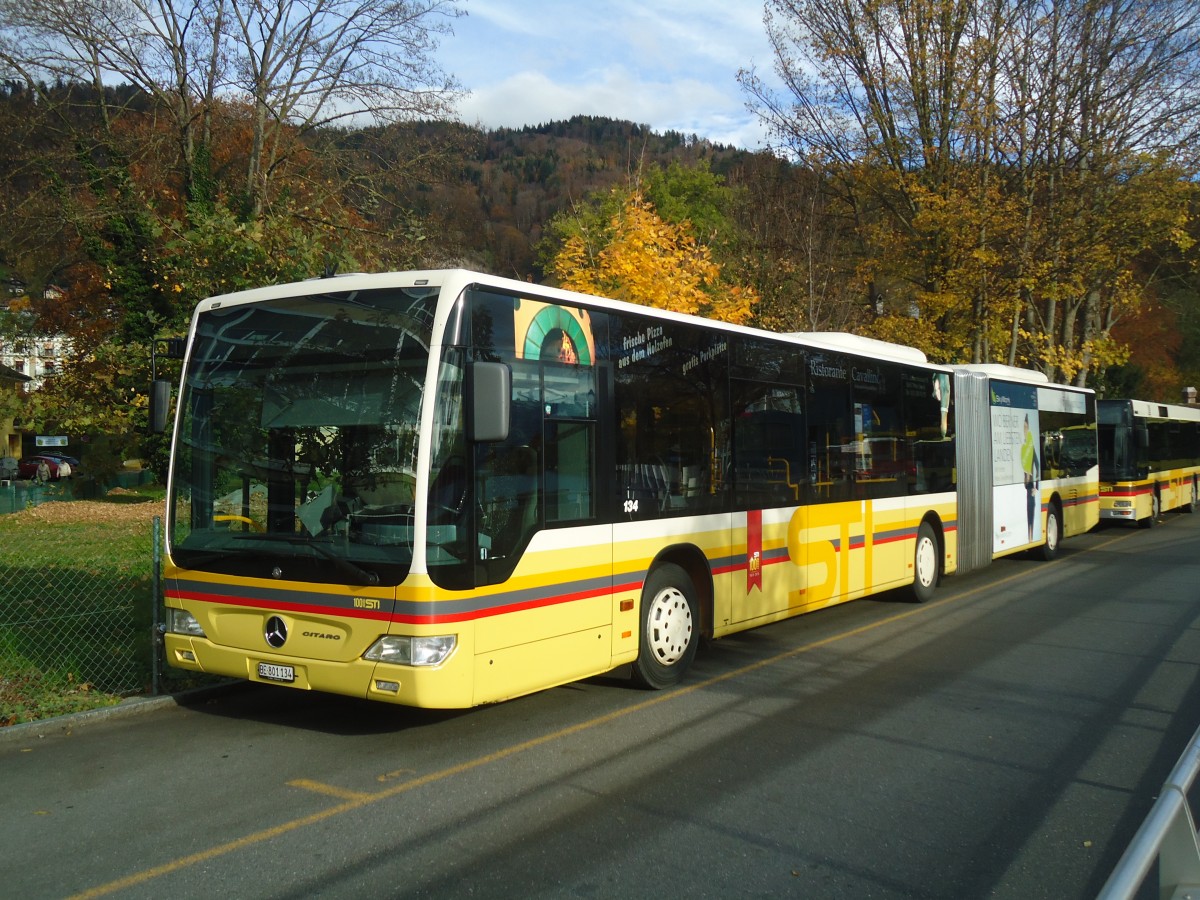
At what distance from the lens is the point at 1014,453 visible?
1630 cm

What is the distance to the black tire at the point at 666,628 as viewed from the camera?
8.05 meters

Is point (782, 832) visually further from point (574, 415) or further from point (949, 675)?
point (949, 675)

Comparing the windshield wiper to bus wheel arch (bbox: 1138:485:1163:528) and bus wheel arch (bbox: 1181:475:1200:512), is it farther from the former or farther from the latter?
bus wheel arch (bbox: 1181:475:1200:512)

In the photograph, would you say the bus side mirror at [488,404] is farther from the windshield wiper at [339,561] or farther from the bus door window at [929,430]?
the bus door window at [929,430]

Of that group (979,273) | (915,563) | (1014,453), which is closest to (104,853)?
(915,563)

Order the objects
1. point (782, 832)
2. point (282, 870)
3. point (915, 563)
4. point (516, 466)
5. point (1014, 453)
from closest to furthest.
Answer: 1. point (282, 870)
2. point (782, 832)
3. point (516, 466)
4. point (915, 563)
5. point (1014, 453)

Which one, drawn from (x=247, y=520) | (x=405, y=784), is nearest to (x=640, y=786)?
(x=405, y=784)

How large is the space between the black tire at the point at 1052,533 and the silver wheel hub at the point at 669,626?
11558 mm

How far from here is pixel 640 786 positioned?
5.87m

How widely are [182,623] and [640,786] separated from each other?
139 inches

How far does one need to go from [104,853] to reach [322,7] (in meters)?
25.9

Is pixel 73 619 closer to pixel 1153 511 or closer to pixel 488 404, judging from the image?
pixel 488 404

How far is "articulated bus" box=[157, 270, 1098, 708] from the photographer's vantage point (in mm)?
6242

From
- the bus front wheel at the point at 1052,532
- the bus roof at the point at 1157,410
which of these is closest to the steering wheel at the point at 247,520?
the bus front wheel at the point at 1052,532
